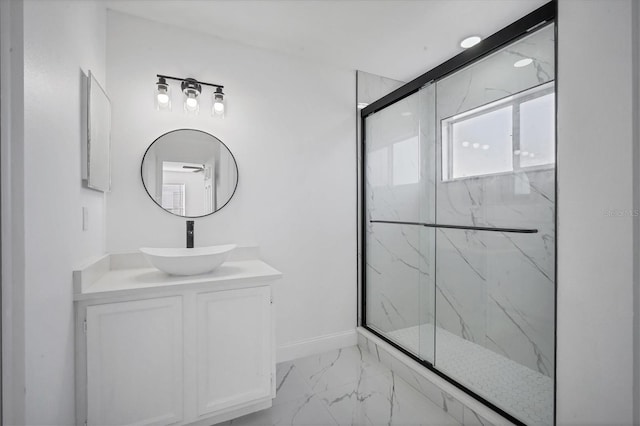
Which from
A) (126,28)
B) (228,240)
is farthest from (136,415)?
(126,28)

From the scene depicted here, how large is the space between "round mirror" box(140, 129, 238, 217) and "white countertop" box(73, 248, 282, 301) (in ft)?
1.44

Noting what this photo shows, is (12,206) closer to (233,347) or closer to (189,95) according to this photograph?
(233,347)

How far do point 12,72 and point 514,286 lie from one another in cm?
238

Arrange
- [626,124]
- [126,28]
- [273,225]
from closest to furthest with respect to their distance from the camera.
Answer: [626,124]
[126,28]
[273,225]

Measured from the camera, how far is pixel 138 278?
1.69 meters

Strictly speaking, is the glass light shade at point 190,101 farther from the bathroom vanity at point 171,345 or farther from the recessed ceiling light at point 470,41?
the recessed ceiling light at point 470,41

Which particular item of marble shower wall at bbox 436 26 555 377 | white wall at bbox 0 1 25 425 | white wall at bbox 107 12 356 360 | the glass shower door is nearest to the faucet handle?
white wall at bbox 107 12 356 360

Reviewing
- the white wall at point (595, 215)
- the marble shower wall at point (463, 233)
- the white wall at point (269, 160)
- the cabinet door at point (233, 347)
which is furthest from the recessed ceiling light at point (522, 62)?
the cabinet door at point (233, 347)

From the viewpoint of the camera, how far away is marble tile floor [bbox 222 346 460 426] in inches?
68.6

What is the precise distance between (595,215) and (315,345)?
2110mm

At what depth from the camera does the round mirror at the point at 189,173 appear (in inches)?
81.3

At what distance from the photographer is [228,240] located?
225 centimetres

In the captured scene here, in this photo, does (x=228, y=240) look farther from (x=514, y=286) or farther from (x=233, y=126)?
(x=514, y=286)

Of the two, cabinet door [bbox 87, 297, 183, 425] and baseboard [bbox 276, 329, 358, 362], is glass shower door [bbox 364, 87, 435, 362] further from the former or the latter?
cabinet door [bbox 87, 297, 183, 425]
